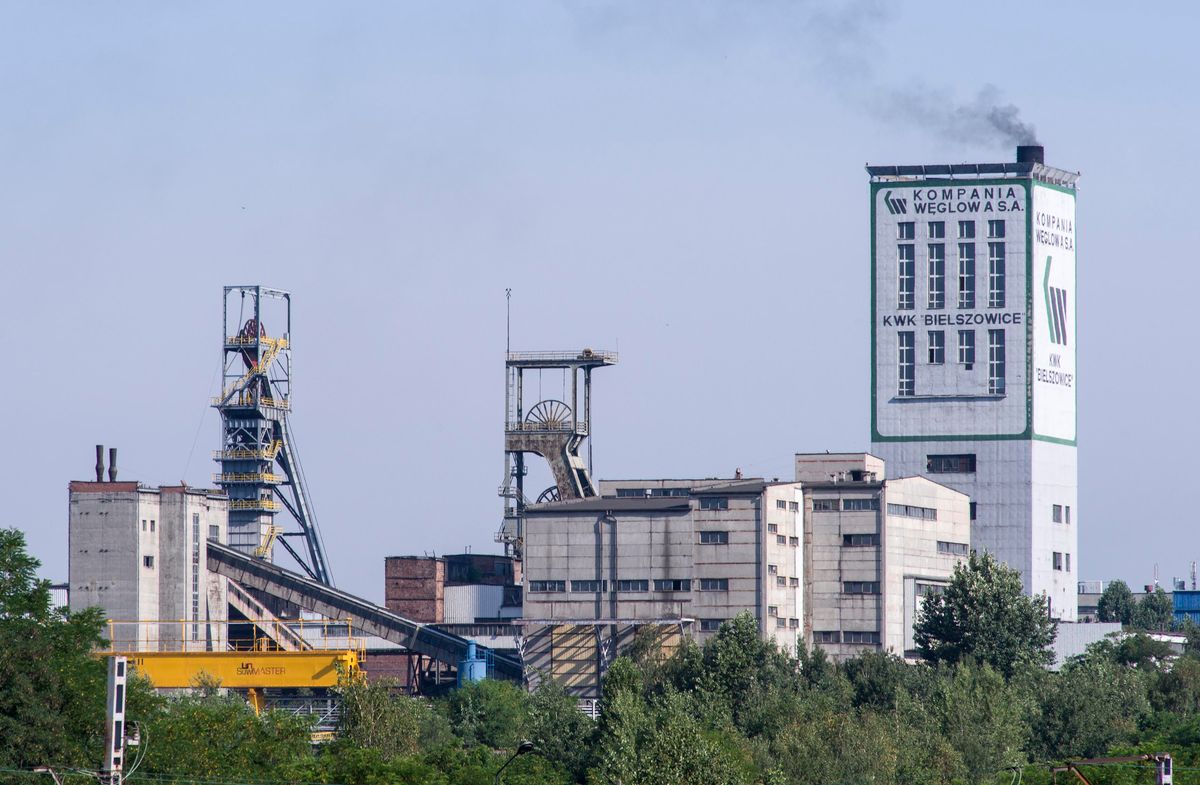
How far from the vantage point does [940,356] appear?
170750 mm

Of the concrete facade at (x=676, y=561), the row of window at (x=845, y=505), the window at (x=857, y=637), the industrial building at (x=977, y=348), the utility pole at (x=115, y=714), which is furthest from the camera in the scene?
the industrial building at (x=977, y=348)

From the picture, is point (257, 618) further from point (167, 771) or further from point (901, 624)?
point (167, 771)

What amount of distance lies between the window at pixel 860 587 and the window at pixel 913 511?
4.60 meters

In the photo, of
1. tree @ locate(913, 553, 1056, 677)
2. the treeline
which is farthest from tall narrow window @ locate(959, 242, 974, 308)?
tree @ locate(913, 553, 1056, 677)

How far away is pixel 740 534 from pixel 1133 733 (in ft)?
96.5

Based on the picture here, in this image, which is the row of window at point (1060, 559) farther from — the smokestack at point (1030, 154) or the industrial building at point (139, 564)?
the industrial building at point (139, 564)

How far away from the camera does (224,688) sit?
411ft

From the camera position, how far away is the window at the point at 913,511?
5812 inches

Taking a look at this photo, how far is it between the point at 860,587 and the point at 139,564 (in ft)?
144

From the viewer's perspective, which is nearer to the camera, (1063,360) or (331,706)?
(331,706)

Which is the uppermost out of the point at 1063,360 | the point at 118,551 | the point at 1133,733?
the point at 1063,360

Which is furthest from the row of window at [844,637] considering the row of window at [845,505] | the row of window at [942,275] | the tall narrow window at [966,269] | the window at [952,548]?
the tall narrow window at [966,269]

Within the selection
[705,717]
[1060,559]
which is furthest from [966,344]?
[705,717]

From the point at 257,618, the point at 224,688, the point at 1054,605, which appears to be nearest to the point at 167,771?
the point at 224,688
